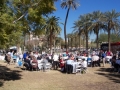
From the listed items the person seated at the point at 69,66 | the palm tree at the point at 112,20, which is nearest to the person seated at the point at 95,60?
the person seated at the point at 69,66

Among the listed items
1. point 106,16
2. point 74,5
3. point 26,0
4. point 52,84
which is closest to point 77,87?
point 52,84

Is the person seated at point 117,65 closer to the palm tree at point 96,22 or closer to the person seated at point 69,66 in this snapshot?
the person seated at point 69,66

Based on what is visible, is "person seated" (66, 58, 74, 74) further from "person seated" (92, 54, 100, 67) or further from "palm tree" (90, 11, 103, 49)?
"palm tree" (90, 11, 103, 49)

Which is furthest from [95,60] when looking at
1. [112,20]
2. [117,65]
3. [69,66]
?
[112,20]

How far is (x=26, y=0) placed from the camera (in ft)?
33.8

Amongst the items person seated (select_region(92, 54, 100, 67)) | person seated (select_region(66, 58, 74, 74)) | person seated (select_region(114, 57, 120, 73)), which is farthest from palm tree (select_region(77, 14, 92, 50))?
person seated (select_region(66, 58, 74, 74))

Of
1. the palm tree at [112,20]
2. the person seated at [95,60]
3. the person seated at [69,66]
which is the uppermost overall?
the palm tree at [112,20]

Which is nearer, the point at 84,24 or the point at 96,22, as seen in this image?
the point at 96,22

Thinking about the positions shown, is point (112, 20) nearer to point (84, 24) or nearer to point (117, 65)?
point (84, 24)

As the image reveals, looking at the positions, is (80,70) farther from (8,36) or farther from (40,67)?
(8,36)

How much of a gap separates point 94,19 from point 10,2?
3471 centimetres

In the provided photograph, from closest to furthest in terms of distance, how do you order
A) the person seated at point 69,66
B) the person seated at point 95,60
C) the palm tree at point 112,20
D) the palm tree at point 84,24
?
the person seated at point 69,66 < the person seated at point 95,60 < the palm tree at point 112,20 < the palm tree at point 84,24

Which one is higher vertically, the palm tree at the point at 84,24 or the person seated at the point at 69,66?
the palm tree at the point at 84,24

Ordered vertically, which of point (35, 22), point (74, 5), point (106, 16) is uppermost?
point (74, 5)
